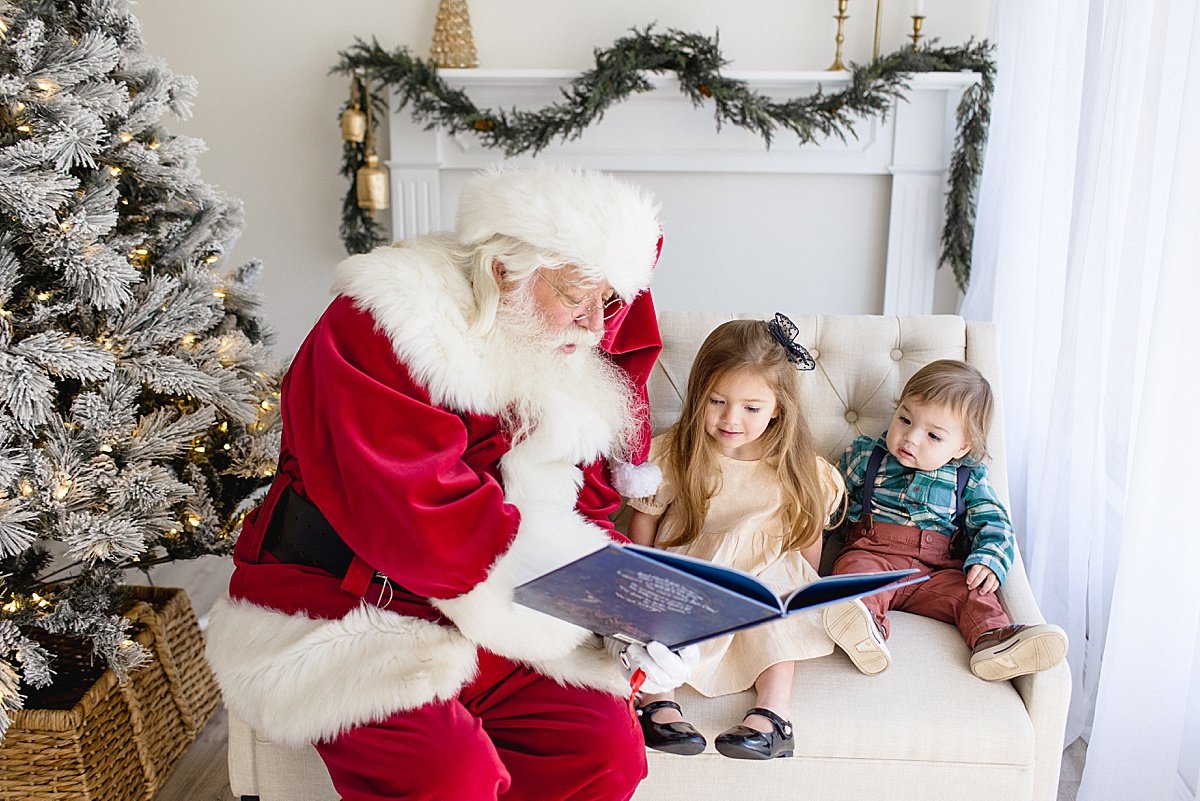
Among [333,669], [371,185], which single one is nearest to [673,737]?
[333,669]

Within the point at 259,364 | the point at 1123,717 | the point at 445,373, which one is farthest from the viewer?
the point at 259,364

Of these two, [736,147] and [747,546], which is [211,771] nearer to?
[747,546]

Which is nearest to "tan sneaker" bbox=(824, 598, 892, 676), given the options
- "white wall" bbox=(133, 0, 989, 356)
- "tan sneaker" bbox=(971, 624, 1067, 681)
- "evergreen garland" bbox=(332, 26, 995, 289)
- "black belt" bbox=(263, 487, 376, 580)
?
"tan sneaker" bbox=(971, 624, 1067, 681)

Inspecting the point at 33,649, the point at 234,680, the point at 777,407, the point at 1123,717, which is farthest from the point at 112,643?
the point at 1123,717

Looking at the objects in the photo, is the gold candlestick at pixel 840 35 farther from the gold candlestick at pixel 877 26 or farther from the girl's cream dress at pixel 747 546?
the girl's cream dress at pixel 747 546

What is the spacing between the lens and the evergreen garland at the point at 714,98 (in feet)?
9.16

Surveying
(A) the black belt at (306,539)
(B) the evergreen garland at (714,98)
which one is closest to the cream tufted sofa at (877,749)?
(A) the black belt at (306,539)

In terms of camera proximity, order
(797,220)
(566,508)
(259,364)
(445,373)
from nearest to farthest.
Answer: (445,373)
(566,508)
(259,364)
(797,220)

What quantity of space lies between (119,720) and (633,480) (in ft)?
3.59

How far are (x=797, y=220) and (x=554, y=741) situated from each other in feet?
6.91

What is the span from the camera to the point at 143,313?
5.98ft

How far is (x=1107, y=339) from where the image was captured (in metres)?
2.08

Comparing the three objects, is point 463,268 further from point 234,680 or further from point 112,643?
point 112,643

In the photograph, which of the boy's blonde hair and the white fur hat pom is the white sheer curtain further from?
the white fur hat pom
